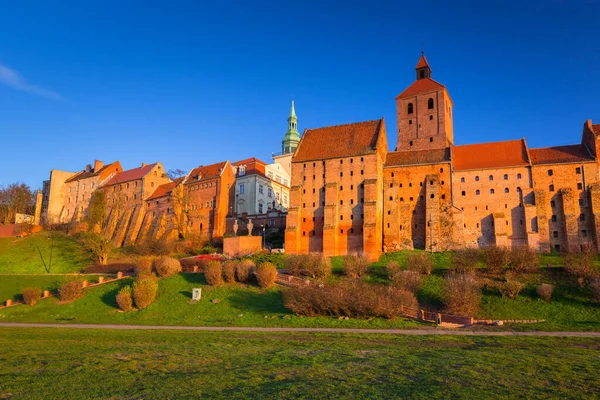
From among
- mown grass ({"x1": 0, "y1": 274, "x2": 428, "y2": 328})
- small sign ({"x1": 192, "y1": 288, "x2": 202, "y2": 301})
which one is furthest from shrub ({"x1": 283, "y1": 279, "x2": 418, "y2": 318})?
small sign ({"x1": 192, "y1": 288, "x2": 202, "y2": 301})

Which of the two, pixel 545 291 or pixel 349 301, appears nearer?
pixel 349 301

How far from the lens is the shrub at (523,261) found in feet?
131

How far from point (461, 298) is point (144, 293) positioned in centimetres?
2331

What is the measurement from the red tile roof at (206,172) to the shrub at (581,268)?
4484 cm

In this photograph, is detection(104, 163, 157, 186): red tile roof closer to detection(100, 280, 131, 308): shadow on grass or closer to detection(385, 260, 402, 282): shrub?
detection(100, 280, 131, 308): shadow on grass

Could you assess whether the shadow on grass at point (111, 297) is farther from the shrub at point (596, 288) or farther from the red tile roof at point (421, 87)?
the red tile roof at point (421, 87)

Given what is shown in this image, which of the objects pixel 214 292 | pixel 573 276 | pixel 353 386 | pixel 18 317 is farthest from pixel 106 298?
pixel 573 276

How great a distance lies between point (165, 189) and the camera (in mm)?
75750

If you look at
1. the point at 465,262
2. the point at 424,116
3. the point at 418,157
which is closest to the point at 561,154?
the point at 418,157

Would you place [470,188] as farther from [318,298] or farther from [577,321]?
[318,298]

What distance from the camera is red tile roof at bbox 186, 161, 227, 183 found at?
2724 inches

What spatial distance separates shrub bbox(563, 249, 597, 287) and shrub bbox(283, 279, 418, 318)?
13576mm

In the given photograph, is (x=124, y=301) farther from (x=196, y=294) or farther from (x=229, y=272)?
(x=229, y=272)

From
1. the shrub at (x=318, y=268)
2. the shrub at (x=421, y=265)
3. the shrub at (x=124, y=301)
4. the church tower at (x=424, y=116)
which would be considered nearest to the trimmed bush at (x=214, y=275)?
the shrub at (x=124, y=301)
